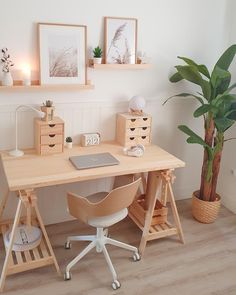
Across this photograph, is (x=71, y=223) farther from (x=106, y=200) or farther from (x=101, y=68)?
(x=101, y=68)

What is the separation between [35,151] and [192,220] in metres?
1.55


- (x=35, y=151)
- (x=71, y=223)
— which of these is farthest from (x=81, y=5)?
(x=71, y=223)

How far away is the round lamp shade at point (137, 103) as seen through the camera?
9.38 ft

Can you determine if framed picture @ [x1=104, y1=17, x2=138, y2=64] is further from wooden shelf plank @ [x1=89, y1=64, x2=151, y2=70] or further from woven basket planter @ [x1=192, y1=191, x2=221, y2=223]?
woven basket planter @ [x1=192, y1=191, x2=221, y2=223]

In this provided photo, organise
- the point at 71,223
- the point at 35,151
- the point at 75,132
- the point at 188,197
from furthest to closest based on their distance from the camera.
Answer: the point at 188,197
the point at 71,223
the point at 75,132
the point at 35,151

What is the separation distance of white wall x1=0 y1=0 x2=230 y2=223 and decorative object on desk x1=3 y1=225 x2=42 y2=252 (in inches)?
15.1

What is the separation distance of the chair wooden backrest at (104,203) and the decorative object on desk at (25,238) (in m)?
0.44

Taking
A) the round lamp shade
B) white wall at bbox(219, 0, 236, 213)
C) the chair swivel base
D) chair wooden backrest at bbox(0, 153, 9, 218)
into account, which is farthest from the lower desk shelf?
white wall at bbox(219, 0, 236, 213)

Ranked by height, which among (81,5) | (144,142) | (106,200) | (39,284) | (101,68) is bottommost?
(39,284)

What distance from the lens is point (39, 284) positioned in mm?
2338

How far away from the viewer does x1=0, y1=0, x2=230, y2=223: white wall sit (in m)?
2.55

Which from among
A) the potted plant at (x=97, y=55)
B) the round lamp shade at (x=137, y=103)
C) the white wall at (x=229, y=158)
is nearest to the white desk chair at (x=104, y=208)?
the round lamp shade at (x=137, y=103)

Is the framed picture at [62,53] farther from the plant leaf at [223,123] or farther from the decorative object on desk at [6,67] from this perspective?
the plant leaf at [223,123]

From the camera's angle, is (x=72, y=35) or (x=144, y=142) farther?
(x=144, y=142)
